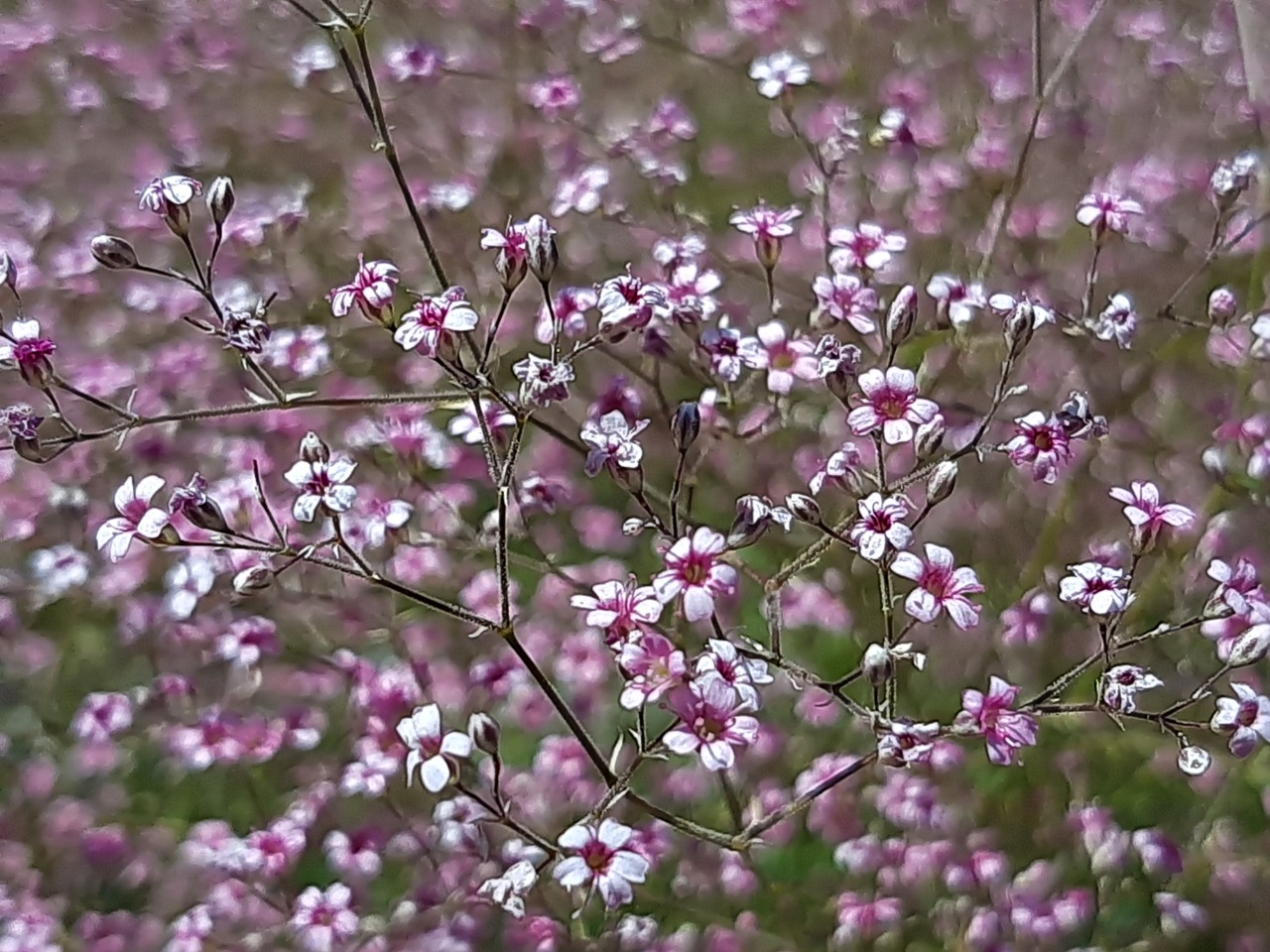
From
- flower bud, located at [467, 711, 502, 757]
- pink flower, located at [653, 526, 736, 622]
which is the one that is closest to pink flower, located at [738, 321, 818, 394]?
pink flower, located at [653, 526, 736, 622]

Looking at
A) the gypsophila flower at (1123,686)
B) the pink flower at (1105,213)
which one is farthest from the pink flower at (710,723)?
the pink flower at (1105,213)

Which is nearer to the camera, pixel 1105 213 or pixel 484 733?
pixel 484 733

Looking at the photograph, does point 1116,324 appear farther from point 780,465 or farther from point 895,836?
point 895,836

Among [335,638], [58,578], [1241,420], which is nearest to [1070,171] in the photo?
[1241,420]

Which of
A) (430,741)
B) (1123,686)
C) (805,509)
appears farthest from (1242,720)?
(430,741)

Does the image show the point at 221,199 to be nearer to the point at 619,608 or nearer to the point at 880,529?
the point at 619,608

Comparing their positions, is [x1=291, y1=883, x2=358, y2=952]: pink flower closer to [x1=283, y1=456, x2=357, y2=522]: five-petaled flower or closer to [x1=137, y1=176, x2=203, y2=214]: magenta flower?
[x1=283, y1=456, x2=357, y2=522]: five-petaled flower
